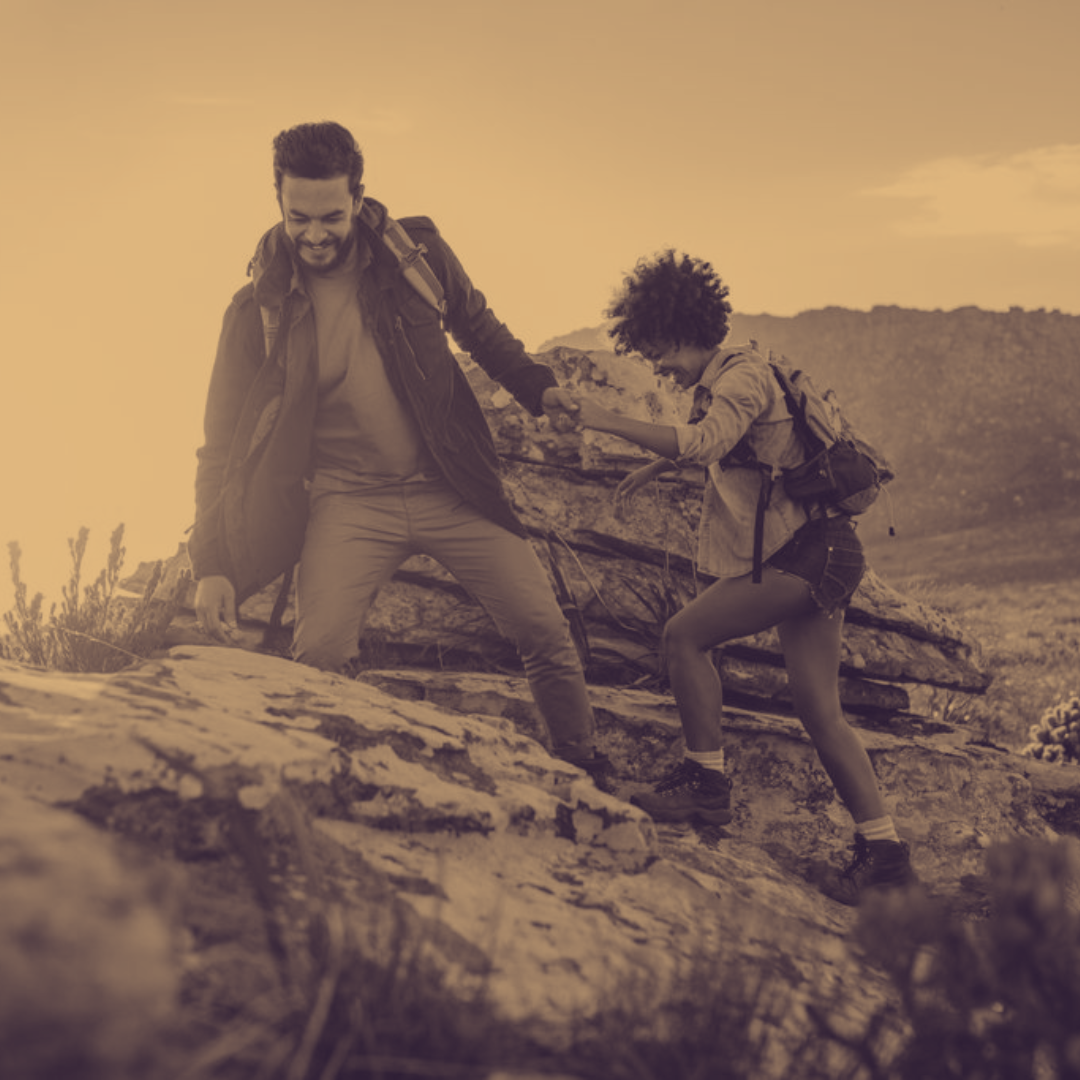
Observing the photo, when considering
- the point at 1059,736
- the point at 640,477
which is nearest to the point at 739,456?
the point at 640,477

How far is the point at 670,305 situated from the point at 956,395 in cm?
4461

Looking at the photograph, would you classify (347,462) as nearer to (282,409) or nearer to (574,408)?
(282,409)

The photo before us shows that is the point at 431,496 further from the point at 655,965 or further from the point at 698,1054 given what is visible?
the point at 698,1054

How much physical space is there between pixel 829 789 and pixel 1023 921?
12.9 feet

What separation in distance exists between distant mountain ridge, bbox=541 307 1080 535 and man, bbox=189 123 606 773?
114 ft

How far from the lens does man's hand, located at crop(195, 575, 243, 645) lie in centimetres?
488

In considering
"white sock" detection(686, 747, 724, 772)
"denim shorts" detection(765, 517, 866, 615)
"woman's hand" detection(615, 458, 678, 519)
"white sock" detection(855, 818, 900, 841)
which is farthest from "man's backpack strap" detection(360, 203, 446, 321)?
"white sock" detection(855, 818, 900, 841)

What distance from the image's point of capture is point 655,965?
2.62m

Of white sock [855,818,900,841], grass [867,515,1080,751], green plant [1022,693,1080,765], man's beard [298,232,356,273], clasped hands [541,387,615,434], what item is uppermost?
man's beard [298,232,356,273]

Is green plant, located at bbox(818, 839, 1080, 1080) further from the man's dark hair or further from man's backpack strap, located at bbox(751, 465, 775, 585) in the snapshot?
the man's dark hair

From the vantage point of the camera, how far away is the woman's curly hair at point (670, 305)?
464 centimetres

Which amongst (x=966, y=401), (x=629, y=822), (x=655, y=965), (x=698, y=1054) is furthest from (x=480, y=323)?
(x=966, y=401)

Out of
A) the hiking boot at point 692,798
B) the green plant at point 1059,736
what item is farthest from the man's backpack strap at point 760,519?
the green plant at point 1059,736

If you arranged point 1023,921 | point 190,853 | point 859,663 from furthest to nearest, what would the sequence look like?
point 859,663 < point 190,853 < point 1023,921
